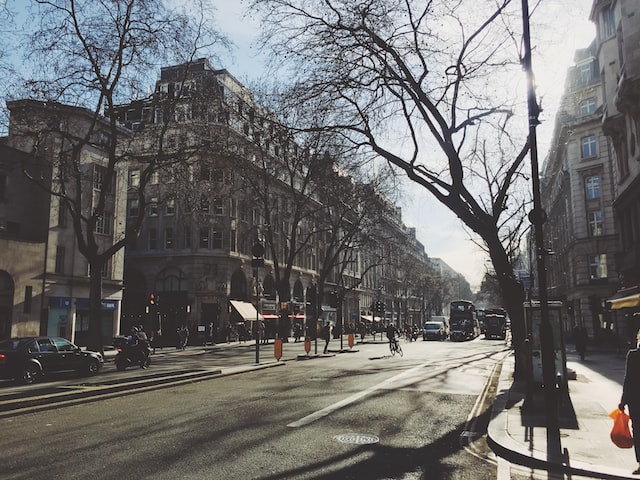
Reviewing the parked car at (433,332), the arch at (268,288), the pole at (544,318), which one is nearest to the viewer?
the pole at (544,318)

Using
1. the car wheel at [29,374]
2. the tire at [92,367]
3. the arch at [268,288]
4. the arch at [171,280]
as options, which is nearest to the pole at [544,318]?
the car wheel at [29,374]

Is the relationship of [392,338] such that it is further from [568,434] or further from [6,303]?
[6,303]

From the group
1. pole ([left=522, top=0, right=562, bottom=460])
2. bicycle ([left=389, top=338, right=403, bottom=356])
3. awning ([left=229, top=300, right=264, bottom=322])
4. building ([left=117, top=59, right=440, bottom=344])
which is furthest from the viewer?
awning ([left=229, top=300, right=264, bottom=322])

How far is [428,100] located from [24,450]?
13.8m

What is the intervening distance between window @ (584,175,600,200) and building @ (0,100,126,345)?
41.4 metres

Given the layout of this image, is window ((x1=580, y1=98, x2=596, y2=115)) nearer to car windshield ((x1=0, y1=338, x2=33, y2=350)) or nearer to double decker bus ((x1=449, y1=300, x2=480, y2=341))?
double decker bus ((x1=449, y1=300, x2=480, y2=341))

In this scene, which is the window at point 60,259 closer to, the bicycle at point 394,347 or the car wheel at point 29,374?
the car wheel at point 29,374

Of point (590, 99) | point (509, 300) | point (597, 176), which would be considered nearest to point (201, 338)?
point (509, 300)

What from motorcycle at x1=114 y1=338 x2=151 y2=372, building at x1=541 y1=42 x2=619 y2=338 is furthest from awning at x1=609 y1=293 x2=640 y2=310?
building at x1=541 y1=42 x2=619 y2=338

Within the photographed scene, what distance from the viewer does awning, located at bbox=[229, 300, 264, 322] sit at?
47.6 meters

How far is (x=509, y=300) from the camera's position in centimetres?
1622

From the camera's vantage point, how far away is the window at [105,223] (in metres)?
37.2

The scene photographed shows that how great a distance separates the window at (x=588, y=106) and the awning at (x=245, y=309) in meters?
37.1

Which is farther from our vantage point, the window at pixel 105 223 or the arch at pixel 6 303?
the window at pixel 105 223
